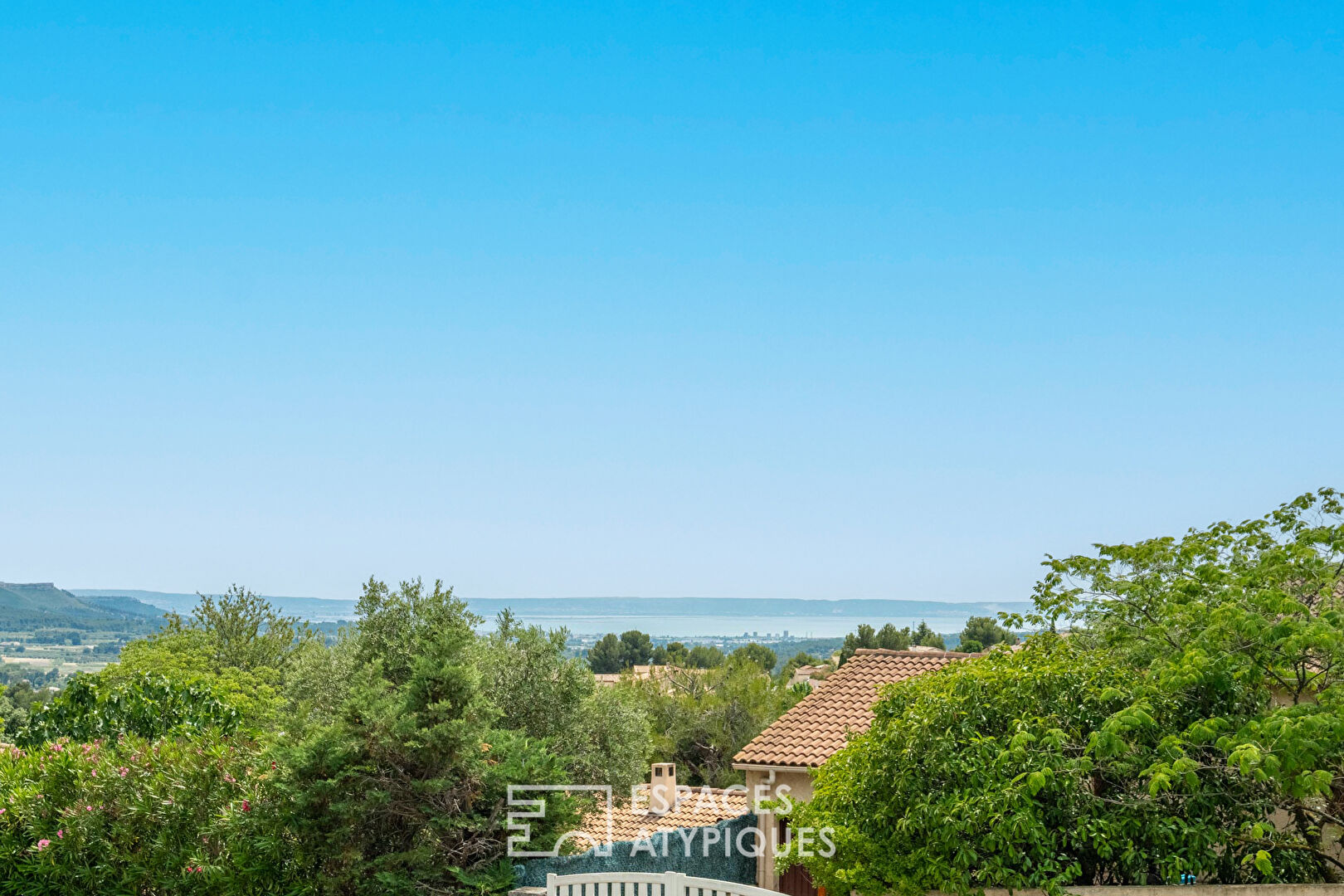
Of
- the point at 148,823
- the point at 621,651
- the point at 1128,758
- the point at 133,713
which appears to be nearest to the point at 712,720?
the point at 133,713

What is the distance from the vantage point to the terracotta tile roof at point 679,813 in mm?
18797

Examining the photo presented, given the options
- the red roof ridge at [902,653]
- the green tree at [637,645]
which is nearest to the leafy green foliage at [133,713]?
the red roof ridge at [902,653]

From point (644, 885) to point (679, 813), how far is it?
1304cm

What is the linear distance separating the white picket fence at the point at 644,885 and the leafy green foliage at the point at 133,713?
826 centimetres

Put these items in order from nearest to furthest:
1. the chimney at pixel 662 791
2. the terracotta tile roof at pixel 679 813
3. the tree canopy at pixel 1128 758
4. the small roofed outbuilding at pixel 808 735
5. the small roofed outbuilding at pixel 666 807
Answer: the tree canopy at pixel 1128 758, the small roofed outbuilding at pixel 808 735, the terracotta tile roof at pixel 679 813, the small roofed outbuilding at pixel 666 807, the chimney at pixel 662 791

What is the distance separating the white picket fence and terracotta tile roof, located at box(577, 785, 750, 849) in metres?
7.46

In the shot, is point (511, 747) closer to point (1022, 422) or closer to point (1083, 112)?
point (1083, 112)

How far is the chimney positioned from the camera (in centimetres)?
2125

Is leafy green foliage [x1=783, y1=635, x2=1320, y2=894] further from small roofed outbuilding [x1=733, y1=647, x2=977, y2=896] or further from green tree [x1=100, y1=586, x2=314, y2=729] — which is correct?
green tree [x1=100, y1=586, x2=314, y2=729]

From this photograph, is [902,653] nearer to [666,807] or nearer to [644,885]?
[666,807]

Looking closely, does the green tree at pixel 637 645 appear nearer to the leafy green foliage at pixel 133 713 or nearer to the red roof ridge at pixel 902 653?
the red roof ridge at pixel 902 653

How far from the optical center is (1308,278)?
76.4 ft

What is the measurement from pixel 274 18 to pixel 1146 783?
23.9 meters

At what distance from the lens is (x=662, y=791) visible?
21.5m
